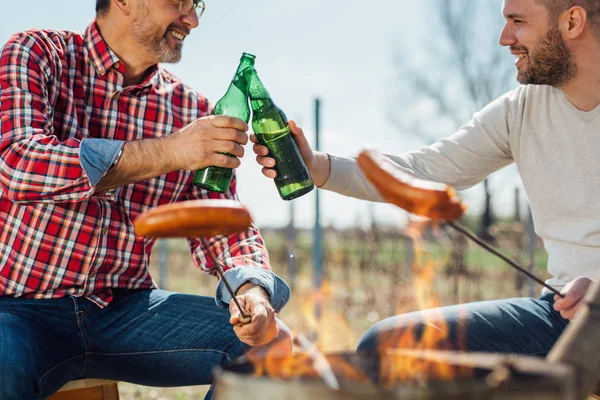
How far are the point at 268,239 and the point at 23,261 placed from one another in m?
→ 10.8

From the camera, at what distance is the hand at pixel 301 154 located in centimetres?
234

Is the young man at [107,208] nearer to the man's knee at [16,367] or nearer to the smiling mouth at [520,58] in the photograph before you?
the man's knee at [16,367]

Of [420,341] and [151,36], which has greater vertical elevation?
[151,36]

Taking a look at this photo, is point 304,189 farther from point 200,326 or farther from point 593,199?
point 593,199

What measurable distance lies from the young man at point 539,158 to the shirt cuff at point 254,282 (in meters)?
0.34

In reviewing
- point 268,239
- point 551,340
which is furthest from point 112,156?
point 268,239

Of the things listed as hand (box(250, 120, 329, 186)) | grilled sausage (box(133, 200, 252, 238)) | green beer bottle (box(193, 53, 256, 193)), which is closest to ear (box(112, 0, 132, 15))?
green beer bottle (box(193, 53, 256, 193))

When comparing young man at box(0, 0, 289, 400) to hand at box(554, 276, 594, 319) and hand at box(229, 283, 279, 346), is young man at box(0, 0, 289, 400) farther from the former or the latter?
hand at box(554, 276, 594, 319)

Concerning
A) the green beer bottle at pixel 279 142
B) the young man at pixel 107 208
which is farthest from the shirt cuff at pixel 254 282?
the green beer bottle at pixel 279 142

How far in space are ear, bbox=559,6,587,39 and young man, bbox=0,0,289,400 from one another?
140 centimetres

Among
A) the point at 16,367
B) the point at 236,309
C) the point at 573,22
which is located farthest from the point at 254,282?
the point at 573,22

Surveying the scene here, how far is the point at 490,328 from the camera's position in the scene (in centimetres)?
235

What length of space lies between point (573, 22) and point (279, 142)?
126 cm

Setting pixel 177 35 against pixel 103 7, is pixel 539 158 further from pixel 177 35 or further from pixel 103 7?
pixel 103 7
